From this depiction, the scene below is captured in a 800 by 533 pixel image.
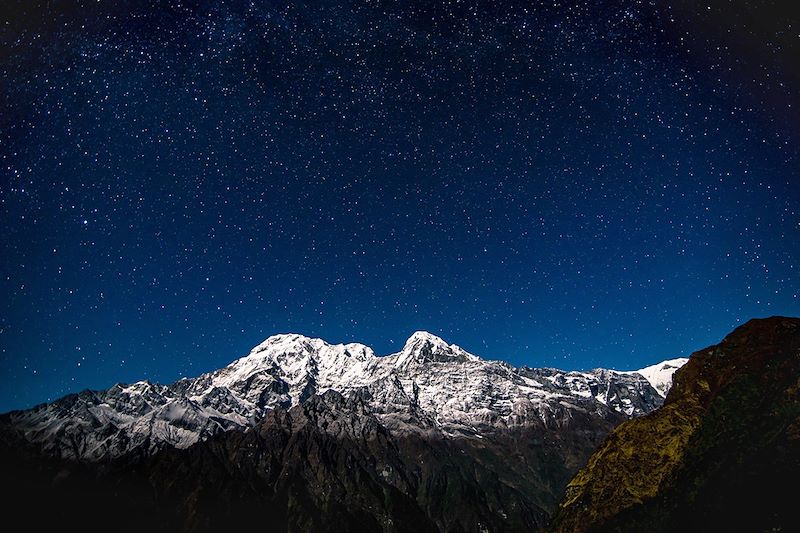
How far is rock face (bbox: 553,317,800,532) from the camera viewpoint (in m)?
32.8

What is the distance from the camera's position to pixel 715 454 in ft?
118

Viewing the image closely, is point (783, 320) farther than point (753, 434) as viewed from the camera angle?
Yes

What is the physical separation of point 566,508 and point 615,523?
706cm

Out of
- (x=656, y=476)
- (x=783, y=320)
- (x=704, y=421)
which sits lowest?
(x=656, y=476)

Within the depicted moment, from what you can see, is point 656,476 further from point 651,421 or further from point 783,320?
point 783,320

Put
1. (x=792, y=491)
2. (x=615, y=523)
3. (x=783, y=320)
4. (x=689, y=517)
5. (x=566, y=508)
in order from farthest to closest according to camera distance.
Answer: (x=566, y=508) < (x=783, y=320) < (x=615, y=523) < (x=689, y=517) < (x=792, y=491)

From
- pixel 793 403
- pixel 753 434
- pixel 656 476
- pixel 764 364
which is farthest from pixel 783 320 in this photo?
pixel 656 476

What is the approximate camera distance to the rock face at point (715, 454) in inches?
1289

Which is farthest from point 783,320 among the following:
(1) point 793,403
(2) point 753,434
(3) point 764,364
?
(2) point 753,434

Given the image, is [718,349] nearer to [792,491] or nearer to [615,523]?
[792,491]

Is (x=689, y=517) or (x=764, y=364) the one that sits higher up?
(x=764, y=364)

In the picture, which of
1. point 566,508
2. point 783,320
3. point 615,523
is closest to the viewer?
point 615,523

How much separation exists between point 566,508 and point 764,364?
64.9ft

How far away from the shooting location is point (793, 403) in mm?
34719
